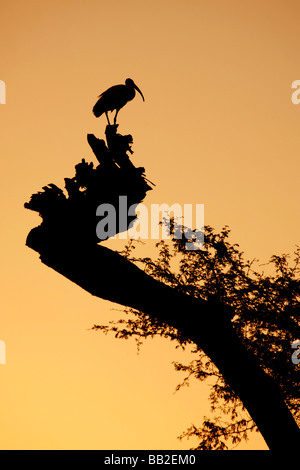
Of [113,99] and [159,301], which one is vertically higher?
[113,99]

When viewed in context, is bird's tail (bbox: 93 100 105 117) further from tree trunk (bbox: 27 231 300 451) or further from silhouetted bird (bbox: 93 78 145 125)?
tree trunk (bbox: 27 231 300 451)

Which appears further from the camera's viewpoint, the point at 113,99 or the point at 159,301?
the point at 113,99

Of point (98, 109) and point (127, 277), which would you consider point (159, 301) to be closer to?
point (127, 277)

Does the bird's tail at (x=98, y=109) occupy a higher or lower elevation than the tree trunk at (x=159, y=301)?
higher

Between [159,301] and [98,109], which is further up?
[98,109]

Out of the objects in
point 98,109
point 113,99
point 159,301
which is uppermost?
point 113,99

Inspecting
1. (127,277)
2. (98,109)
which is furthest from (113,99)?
(127,277)

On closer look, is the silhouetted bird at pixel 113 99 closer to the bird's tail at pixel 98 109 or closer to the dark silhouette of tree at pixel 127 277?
the bird's tail at pixel 98 109

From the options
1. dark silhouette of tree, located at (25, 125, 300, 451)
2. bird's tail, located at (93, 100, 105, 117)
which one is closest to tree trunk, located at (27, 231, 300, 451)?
dark silhouette of tree, located at (25, 125, 300, 451)

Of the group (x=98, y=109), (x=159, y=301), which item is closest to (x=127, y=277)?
(x=159, y=301)

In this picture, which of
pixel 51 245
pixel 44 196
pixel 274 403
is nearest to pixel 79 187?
pixel 44 196

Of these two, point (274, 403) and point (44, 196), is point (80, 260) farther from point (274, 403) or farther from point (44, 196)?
point (274, 403)

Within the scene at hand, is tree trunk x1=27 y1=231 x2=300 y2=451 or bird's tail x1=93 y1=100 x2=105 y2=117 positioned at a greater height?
bird's tail x1=93 y1=100 x2=105 y2=117

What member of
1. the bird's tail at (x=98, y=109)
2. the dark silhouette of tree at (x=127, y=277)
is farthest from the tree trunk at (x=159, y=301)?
the bird's tail at (x=98, y=109)
